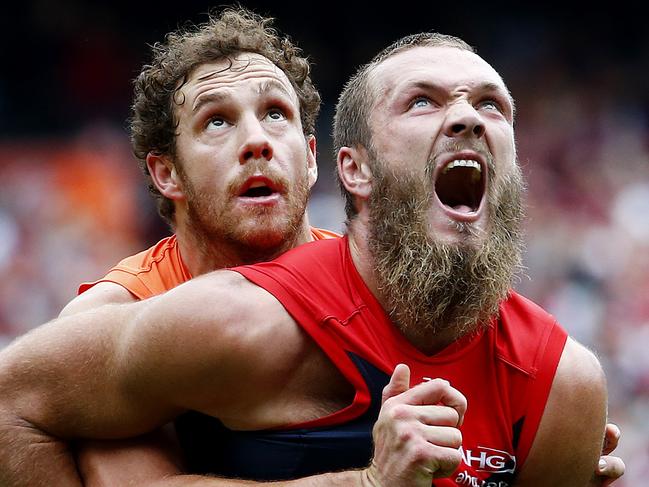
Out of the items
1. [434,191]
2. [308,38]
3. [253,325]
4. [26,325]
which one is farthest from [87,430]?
[308,38]

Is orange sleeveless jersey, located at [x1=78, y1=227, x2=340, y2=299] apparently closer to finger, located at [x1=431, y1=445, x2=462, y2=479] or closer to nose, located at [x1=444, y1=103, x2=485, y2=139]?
nose, located at [x1=444, y1=103, x2=485, y2=139]

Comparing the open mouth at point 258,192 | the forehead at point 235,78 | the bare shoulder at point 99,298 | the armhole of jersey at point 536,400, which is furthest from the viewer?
the forehead at point 235,78

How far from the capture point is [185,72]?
4895mm

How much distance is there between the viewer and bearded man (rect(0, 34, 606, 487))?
3.36 meters

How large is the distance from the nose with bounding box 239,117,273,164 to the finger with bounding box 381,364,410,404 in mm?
1525

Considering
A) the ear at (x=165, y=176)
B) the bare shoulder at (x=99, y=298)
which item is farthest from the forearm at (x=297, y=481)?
the ear at (x=165, y=176)

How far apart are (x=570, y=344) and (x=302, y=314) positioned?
0.97 m

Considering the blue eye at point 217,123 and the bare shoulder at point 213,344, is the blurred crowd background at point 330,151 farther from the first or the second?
the bare shoulder at point 213,344

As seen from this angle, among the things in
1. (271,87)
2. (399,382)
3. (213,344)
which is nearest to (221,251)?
(271,87)

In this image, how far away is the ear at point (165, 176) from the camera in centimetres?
487

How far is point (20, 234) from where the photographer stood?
1025cm

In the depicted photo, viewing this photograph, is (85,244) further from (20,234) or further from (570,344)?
(570,344)

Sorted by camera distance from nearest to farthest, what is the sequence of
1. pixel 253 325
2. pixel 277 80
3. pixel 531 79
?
pixel 253 325
pixel 277 80
pixel 531 79

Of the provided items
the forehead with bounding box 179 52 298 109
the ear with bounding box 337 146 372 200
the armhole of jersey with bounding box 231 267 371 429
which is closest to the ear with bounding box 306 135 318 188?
the forehead with bounding box 179 52 298 109
